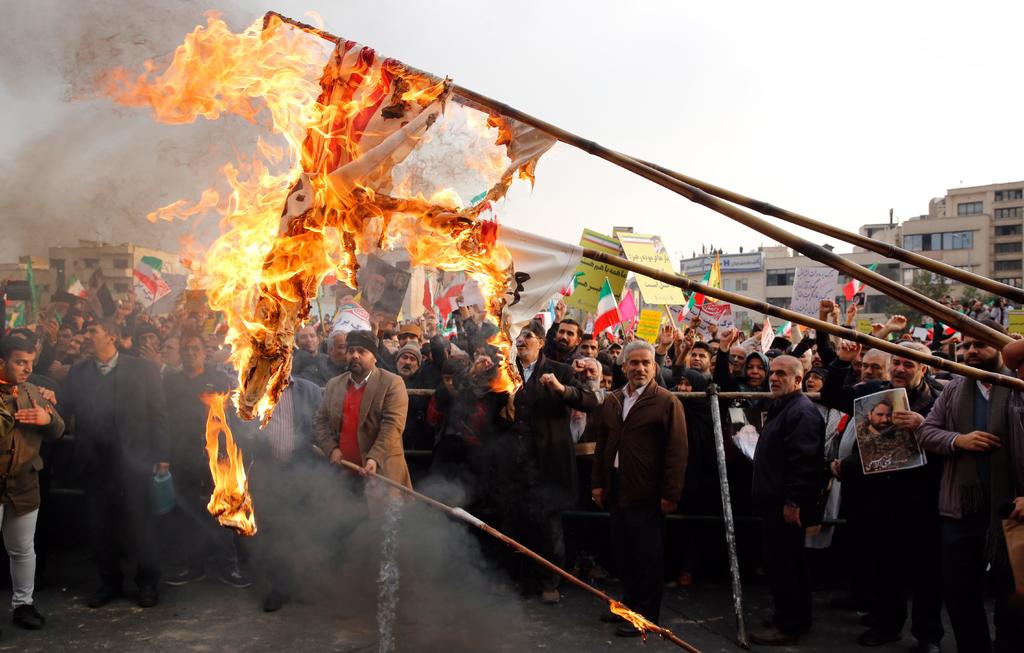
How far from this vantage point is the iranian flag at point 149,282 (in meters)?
10.8

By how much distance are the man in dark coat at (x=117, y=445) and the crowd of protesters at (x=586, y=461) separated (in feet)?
0.05

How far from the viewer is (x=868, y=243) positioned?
3.10m

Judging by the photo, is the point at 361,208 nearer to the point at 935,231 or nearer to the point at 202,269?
the point at 202,269

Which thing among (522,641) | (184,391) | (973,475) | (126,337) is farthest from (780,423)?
(126,337)

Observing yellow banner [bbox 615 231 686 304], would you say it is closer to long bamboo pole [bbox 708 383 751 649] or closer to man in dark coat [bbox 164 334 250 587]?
long bamboo pole [bbox 708 383 751 649]

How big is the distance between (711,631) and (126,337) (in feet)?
23.6

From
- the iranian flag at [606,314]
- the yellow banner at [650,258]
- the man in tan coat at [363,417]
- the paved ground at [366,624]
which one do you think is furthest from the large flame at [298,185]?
the iranian flag at [606,314]

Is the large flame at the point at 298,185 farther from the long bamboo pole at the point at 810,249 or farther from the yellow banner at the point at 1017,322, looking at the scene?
the yellow banner at the point at 1017,322

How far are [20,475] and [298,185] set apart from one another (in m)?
3.80

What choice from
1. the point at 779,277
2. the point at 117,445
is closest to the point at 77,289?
the point at 117,445

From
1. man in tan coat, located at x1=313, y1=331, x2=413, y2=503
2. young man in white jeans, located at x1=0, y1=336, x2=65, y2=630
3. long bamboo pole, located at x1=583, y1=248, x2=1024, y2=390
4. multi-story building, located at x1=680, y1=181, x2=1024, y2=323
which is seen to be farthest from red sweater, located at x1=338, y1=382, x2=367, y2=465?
multi-story building, located at x1=680, y1=181, x2=1024, y2=323

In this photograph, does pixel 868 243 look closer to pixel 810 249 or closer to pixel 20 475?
pixel 810 249

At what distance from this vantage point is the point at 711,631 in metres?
6.27

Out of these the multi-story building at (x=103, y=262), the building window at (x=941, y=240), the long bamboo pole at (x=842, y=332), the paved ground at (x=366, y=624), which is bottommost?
the paved ground at (x=366, y=624)
